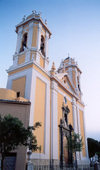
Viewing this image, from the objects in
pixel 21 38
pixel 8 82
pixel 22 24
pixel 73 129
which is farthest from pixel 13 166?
pixel 22 24

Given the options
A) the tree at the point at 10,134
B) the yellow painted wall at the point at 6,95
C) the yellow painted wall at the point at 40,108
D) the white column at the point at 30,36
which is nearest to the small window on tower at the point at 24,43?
the white column at the point at 30,36

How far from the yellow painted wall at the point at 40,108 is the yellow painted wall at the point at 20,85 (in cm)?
104

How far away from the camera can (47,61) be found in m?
14.7

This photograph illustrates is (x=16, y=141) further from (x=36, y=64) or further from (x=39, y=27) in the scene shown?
(x=39, y=27)

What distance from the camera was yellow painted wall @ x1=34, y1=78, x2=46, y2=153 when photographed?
1039 centimetres

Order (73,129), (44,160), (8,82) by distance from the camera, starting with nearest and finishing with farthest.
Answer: (44,160)
(8,82)
(73,129)

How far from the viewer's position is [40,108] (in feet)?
37.6

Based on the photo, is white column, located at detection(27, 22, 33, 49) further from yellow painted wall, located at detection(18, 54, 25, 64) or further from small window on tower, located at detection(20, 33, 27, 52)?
yellow painted wall, located at detection(18, 54, 25, 64)

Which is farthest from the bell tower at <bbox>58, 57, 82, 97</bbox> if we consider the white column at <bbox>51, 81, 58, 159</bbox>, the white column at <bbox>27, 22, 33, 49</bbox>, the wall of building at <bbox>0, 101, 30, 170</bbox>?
the wall of building at <bbox>0, 101, 30, 170</bbox>

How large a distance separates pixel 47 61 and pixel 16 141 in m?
9.91

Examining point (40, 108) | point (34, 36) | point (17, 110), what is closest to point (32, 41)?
A: point (34, 36)

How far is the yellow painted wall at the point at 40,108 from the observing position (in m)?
10.4

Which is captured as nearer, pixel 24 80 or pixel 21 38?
pixel 24 80

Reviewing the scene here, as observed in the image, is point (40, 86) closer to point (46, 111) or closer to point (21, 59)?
point (46, 111)
